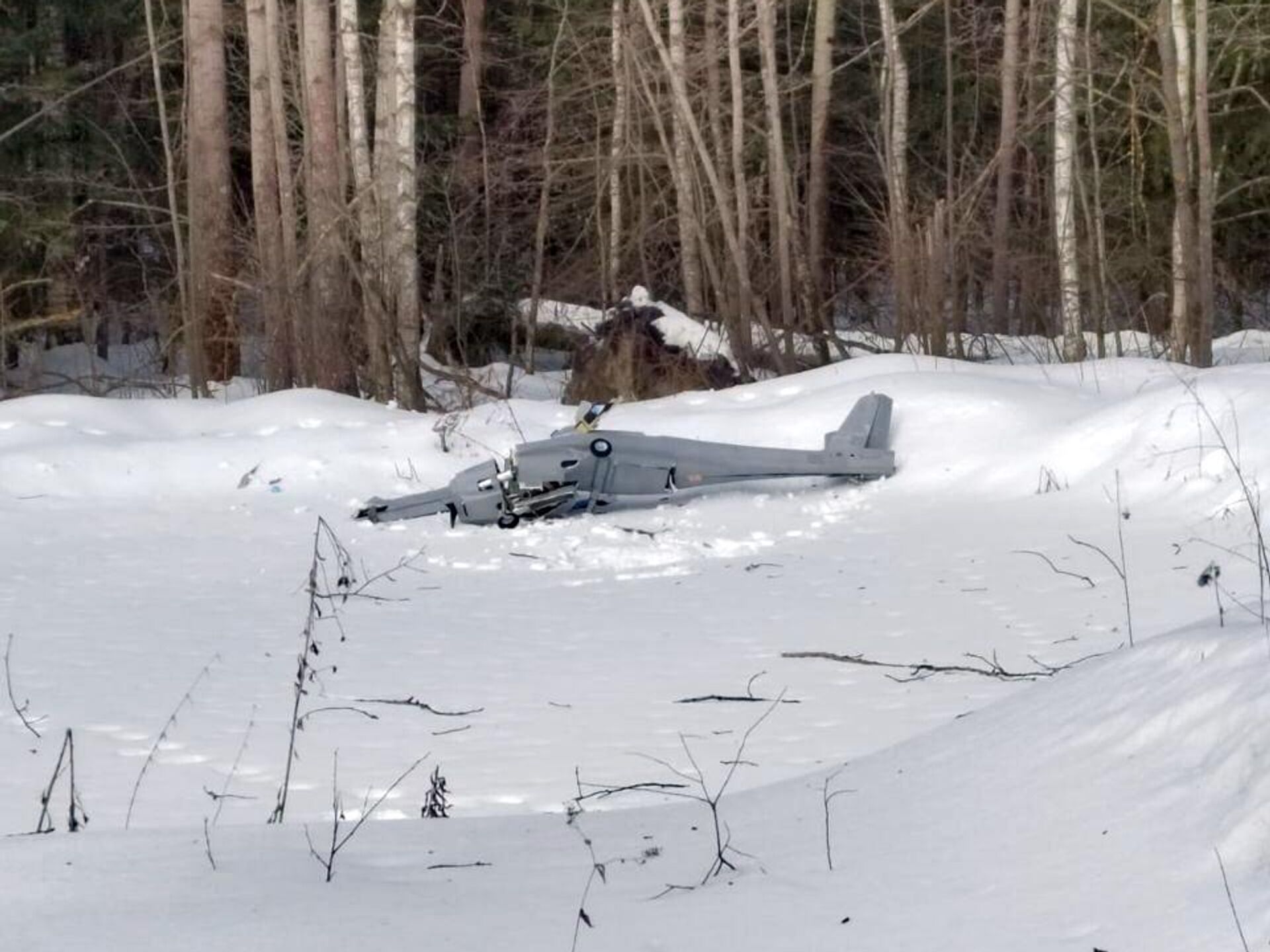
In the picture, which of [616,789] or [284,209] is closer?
[616,789]

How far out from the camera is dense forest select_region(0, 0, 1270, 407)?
1315cm

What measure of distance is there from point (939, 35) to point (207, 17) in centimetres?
1435

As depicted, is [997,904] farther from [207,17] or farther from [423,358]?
[207,17]

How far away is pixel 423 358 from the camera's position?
1647 cm

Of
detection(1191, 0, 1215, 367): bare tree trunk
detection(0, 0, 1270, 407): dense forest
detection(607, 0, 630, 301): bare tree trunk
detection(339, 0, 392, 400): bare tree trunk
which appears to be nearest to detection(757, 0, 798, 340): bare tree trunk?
detection(0, 0, 1270, 407): dense forest

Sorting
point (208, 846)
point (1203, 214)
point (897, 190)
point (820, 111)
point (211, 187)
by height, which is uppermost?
point (820, 111)

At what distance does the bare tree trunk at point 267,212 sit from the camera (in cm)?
1333

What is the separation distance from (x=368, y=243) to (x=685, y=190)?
425 cm

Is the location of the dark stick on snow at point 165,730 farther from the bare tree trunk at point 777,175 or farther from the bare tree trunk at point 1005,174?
the bare tree trunk at point 1005,174

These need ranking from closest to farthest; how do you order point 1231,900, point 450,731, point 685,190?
point 1231,900 → point 450,731 → point 685,190

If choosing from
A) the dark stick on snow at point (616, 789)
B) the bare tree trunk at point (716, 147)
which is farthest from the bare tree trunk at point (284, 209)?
the dark stick on snow at point (616, 789)

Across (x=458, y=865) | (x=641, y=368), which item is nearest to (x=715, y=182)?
(x=641, y=368)

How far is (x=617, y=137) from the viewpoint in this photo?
18.9 m

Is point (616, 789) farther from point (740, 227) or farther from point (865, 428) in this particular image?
point (740, 227)
